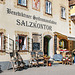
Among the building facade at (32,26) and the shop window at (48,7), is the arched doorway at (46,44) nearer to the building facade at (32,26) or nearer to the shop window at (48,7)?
the building facade at (32,26)

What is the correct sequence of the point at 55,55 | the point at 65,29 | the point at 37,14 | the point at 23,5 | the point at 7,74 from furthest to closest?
1. the point at 65,29
2. the point at 55,55
3. the point at 37,14
4. the point at 23,5
5. the point at 7,74

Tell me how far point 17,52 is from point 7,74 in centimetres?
307

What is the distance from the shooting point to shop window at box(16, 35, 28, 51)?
1277 centimetres

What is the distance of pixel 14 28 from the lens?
1250 centimetres

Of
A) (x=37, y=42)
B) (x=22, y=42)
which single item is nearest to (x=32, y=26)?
(x=37, y=42)

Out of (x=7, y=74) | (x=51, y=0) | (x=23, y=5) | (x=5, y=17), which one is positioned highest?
(x=51, y=0)

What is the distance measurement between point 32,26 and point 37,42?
1393mm

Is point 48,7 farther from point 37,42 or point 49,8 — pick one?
point 37,42

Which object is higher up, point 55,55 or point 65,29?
point 65,29

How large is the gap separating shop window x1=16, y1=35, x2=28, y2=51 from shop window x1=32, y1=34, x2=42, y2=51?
0.84m

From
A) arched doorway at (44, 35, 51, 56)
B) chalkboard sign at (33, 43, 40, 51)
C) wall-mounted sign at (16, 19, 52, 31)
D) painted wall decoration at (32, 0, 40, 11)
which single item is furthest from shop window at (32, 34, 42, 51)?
painted wall decoration at (32, 0, 40, 11)

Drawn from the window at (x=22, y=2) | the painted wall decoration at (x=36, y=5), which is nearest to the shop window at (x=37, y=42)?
the painted wall decoration at (x=36, y=5)

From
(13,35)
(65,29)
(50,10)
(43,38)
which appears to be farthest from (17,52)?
(65,29)

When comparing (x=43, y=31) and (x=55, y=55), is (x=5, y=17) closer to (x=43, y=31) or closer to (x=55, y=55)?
(x=43, y=31)
